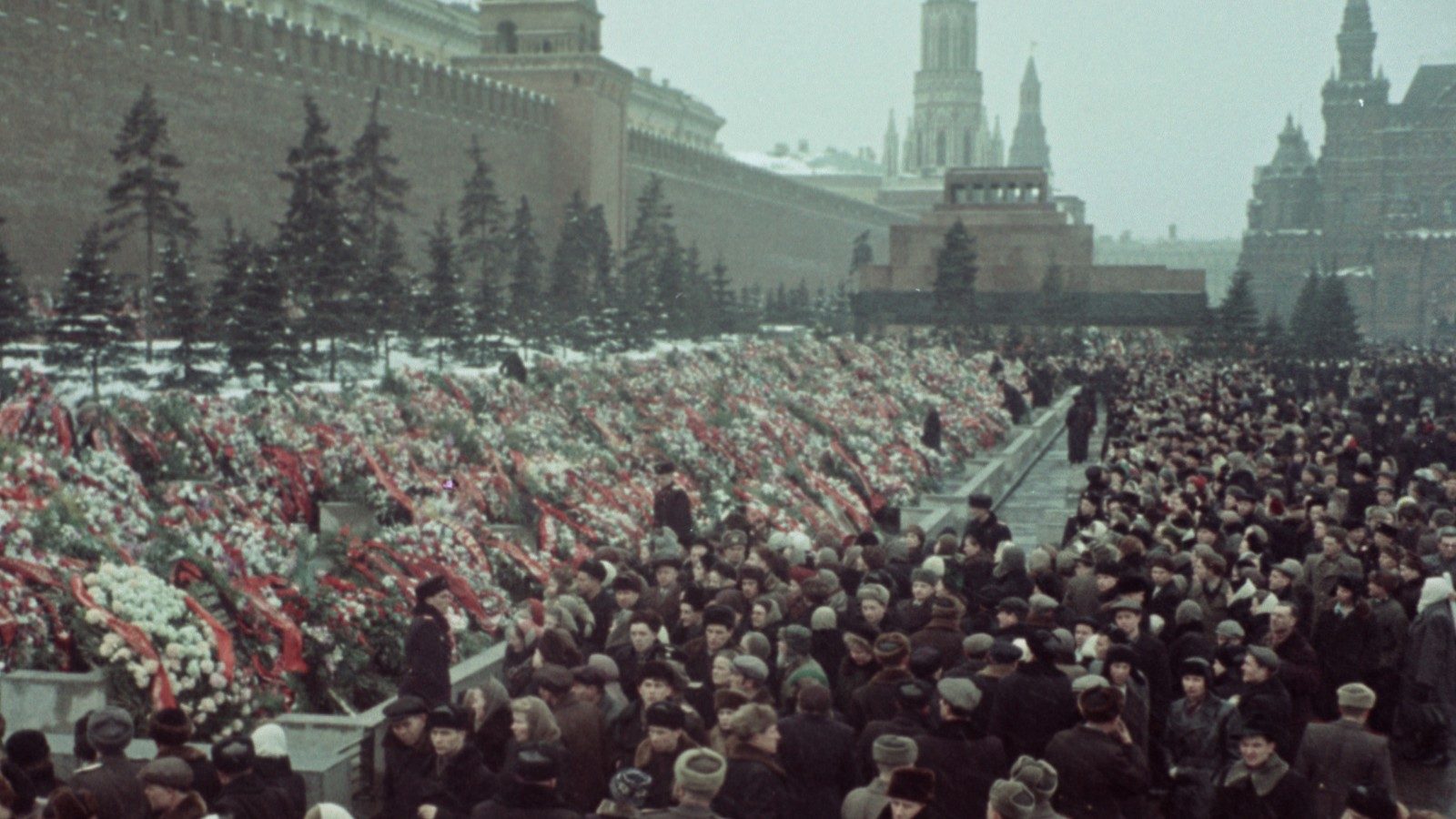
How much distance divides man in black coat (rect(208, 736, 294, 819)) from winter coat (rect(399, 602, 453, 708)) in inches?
83.5

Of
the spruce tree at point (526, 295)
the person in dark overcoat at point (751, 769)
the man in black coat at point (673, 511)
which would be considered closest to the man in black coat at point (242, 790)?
the person in dark overcoat at point (751, 769)

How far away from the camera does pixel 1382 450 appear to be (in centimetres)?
1914

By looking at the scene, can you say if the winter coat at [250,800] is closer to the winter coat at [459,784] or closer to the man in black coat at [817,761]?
the winter coat at [459,784]

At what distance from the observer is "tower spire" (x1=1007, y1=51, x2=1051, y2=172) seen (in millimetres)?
197000

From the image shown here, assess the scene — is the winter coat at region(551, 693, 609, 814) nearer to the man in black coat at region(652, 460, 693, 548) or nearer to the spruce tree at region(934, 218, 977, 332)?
the man in black coat at region(652, 460, 693, 548)

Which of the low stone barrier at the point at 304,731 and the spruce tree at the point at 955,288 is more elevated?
the spruce tree at the point at 955,288

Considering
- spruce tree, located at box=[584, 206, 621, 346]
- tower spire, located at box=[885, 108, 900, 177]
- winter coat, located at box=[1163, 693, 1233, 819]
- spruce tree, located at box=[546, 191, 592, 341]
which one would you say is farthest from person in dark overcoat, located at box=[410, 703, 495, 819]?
tower spire, located at box=[885, 108, 900, 177]

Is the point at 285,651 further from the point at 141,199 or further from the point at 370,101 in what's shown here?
the point at 370,101

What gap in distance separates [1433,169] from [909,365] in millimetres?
69259

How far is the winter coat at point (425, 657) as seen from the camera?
7594mm

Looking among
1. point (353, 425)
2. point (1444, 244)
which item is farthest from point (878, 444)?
point (1444, 244)

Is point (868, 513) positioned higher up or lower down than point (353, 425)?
lower down

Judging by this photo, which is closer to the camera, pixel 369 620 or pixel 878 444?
pixel 369 620

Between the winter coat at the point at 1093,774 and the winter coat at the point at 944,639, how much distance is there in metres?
1.45
